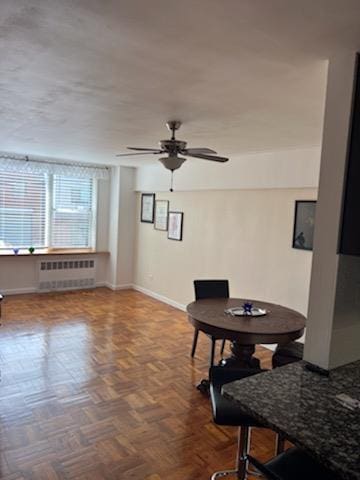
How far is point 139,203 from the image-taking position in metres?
6.70

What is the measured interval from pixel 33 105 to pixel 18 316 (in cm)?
326

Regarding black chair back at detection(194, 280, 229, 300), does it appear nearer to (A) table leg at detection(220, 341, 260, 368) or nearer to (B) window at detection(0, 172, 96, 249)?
(A) table leg at detection(220, 341, 260, 368)

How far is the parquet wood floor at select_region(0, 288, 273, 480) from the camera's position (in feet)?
7.21

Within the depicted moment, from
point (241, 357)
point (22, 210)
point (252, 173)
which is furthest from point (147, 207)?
point (241, 357)

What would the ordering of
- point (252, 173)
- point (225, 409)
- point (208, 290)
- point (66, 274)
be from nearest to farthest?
point (225, 409), point (208, 290), point (252, 173), point (66, 274)

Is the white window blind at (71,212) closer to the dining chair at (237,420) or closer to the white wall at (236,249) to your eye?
the white wall at (236,249)

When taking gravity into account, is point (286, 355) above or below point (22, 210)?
below

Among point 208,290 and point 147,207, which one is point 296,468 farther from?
point 147,207

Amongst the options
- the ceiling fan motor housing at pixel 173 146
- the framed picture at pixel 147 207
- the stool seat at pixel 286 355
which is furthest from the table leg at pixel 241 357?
the framed picture at pixel 147 207

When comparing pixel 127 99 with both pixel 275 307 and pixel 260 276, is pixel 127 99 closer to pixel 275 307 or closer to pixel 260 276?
pixel 275 307

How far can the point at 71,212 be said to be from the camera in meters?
6.52

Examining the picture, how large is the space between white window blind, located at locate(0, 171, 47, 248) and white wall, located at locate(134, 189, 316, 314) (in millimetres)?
1878

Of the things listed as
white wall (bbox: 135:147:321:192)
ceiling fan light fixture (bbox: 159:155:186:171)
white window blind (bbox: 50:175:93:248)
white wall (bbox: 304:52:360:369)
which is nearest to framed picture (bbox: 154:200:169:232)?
white wall (bbox: 135:147:321:192)

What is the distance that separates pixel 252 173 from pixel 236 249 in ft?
3.26
